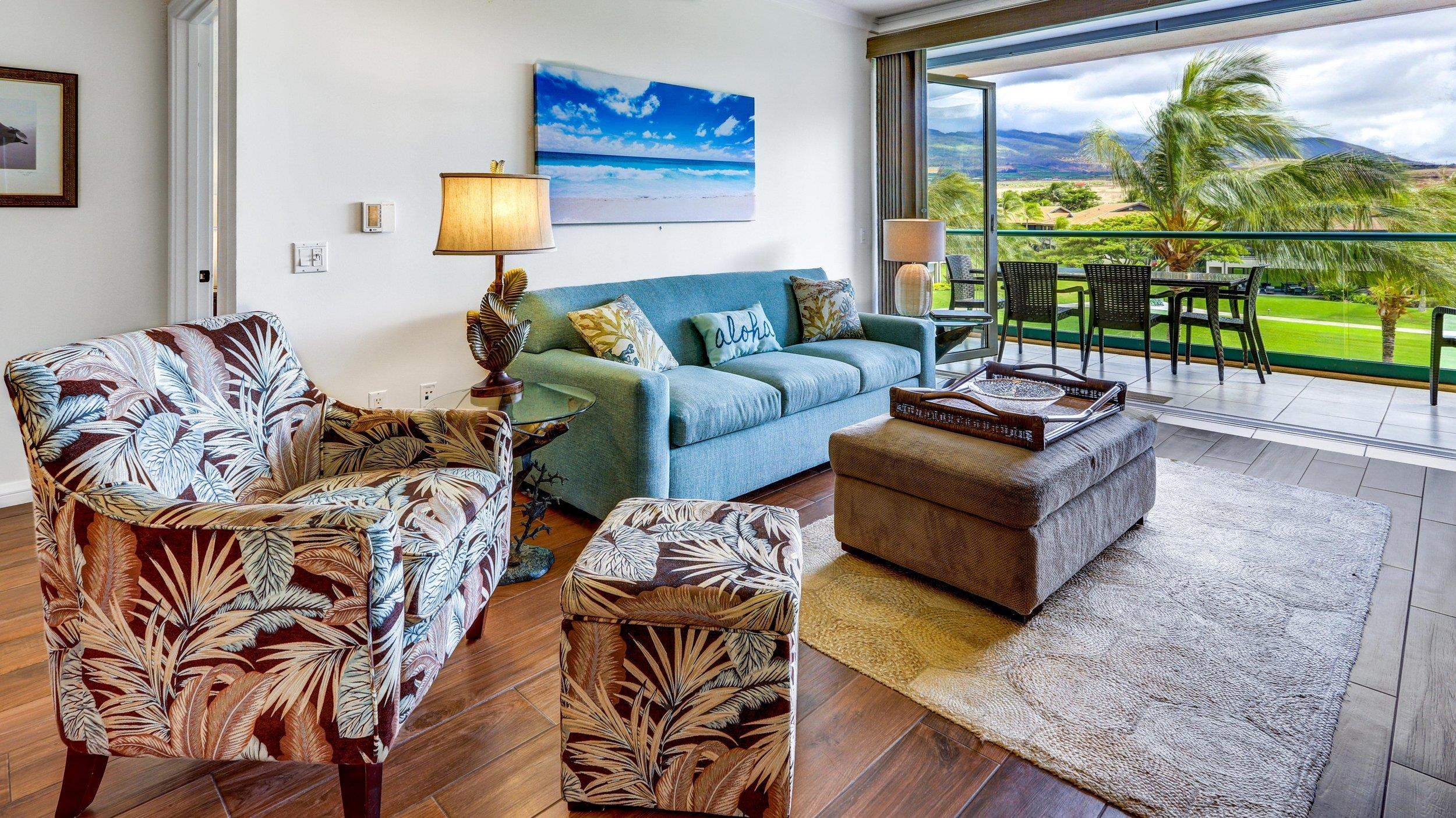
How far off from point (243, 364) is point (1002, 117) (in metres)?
6.62

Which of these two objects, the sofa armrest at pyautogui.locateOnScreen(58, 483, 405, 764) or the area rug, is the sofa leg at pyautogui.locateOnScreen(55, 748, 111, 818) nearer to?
the sofa armrest at pyautogui.locateOnScreen(58, 483, 405, 764)

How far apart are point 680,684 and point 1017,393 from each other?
1.83 metres

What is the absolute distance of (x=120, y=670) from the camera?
139cm

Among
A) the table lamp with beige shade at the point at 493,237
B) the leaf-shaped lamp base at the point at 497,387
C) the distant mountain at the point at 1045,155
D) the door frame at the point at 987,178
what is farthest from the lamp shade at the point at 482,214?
the distant mountain at the point at 1045,155

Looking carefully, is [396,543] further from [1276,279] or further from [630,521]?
[1276,279]

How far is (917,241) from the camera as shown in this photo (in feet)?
15.8

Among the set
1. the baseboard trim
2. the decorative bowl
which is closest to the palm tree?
the decorative bowl

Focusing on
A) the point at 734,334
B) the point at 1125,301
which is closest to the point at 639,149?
the point at 734,334

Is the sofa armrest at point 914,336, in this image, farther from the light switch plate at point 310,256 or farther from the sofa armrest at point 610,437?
the light switch plate at point 310,256

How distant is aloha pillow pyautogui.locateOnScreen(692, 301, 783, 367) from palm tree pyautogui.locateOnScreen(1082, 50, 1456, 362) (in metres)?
3.53

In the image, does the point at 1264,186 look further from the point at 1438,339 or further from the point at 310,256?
the point at 310,256

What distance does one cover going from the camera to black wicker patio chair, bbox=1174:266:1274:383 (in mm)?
5238

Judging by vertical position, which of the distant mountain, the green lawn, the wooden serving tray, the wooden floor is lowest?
the wooden floor

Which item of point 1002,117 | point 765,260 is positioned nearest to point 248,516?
point 765,260
